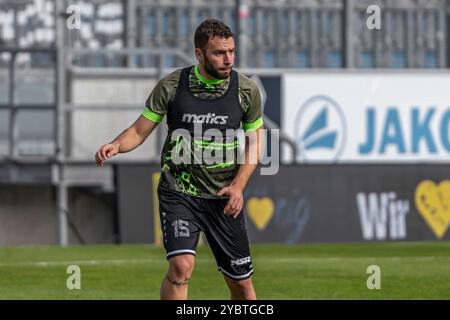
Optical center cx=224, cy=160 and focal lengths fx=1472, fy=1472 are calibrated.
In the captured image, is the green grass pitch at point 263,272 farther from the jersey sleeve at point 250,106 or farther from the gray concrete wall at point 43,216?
the jersey sleeve at point 250,106

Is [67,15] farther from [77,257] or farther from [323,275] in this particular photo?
[323,275]

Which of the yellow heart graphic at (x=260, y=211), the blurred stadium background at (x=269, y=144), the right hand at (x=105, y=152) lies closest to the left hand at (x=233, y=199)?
the right hand at (x=105, y=152)

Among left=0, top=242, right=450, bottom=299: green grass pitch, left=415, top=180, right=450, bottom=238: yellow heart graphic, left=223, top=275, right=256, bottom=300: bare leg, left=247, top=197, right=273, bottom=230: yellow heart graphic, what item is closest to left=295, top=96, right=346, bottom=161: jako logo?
left=415, top=180, right=450, bottom=238: yellow heart graphic

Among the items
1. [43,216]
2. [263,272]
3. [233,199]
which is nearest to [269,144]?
[43,216]

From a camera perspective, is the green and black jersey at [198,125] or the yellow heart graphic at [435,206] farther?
the yellow heart graphic at [435,206]

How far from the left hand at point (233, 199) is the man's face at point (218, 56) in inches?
30.5

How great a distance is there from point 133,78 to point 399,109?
4.56 meters

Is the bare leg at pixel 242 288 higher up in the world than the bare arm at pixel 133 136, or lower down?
lower down

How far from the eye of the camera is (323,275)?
631 inches

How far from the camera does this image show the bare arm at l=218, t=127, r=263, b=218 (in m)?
10.1

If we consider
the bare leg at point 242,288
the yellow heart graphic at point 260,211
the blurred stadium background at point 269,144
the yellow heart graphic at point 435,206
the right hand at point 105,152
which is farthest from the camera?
the yellow heart graphic at point 435,206

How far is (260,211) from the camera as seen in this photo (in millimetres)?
22344

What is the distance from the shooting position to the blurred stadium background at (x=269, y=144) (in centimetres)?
2244

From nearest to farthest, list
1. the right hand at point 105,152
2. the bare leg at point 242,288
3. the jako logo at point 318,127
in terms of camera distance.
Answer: the right hand at point 105,152, the bare leg at point 242,288, the jako logo at point 318,127
